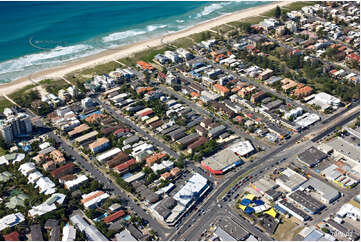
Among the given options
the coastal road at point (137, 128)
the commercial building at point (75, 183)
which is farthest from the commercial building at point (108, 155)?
the coastal road at point (137, 128)

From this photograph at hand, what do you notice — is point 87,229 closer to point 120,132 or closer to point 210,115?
point 120,132

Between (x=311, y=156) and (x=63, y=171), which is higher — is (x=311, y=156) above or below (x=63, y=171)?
above

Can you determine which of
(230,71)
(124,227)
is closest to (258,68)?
(230,71)

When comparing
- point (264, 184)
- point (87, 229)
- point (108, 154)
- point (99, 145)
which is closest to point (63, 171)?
point (108, 154)

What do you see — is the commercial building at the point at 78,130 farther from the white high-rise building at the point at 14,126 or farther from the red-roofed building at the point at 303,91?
the red-roofed building at the point at 303,91

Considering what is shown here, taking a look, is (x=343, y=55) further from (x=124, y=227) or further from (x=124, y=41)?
(x=124, y=227)

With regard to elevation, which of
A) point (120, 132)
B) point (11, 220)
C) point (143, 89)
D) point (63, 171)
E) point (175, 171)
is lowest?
point (11, 220)
